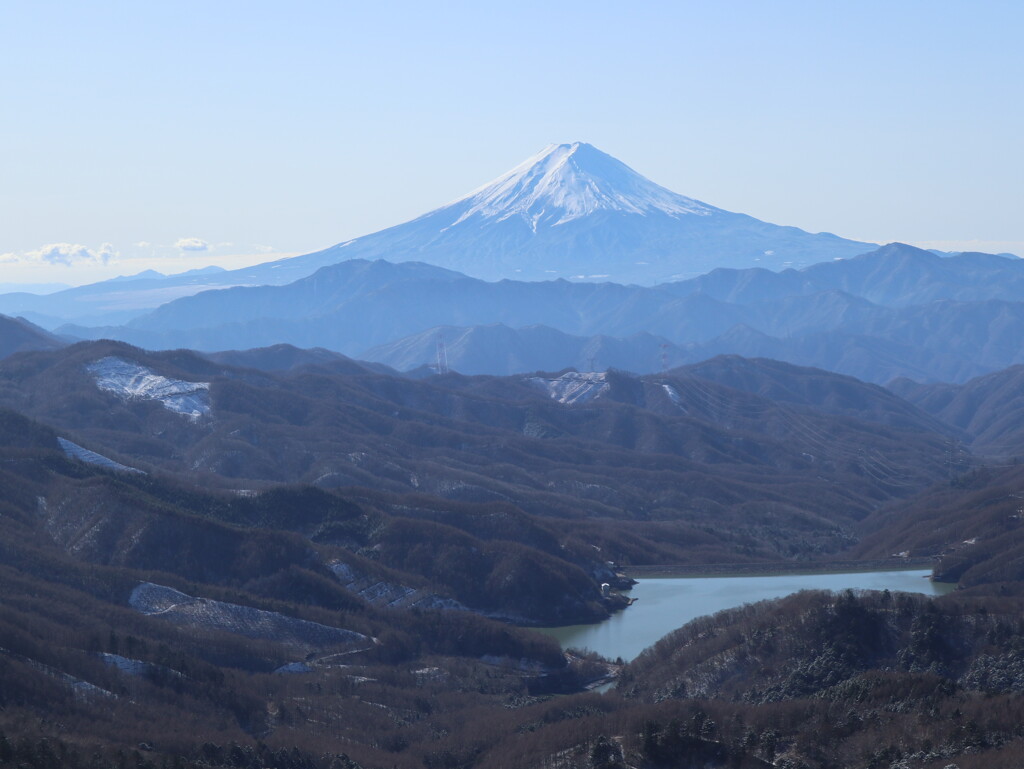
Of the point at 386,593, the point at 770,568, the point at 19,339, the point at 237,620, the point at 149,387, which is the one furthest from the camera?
the point at 19,339

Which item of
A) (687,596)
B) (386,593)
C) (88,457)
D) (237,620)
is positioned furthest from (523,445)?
(237,620)

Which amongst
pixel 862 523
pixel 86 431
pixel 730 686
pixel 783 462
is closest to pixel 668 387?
pixel 783 462

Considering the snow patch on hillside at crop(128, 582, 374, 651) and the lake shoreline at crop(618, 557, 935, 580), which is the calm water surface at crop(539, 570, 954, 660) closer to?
the lake shoreline at crop(618, 557, 935, 580)

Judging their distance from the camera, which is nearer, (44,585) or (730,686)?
(730,686)

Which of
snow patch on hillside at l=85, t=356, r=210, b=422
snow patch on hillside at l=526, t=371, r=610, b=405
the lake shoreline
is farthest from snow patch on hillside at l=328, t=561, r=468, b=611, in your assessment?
snow patch on hillside at l=526, t=371, r=610, b=405

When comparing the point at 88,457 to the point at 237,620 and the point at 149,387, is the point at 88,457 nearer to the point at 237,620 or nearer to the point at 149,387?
the point at 237,620

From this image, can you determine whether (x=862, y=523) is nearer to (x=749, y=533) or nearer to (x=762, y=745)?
(x=749, y=533)

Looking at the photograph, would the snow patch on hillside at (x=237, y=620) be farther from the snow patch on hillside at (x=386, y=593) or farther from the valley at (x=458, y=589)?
the snow patch on hillside at (x=386, y=593)
